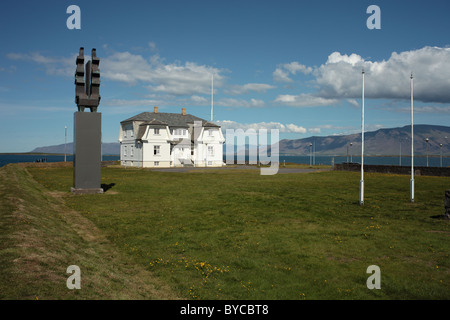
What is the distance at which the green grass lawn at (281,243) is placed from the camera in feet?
29.5

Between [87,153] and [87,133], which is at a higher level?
[87,133]

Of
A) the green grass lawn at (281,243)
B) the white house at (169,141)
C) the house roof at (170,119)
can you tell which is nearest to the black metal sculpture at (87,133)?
the green grass lawn at (281,243)

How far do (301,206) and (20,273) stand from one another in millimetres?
15784

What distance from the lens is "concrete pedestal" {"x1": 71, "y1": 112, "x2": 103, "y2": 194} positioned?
1017 inches

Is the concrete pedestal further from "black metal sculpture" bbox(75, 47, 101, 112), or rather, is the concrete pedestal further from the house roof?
the house roof

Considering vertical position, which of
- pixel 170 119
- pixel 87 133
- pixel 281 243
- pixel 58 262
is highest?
pixel 170 119

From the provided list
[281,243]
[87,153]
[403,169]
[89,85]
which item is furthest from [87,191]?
[403,169]

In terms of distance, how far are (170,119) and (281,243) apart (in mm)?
56521

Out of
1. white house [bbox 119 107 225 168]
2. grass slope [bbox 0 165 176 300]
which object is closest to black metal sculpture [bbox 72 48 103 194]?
grass slope [bbox 0 165 176 300]

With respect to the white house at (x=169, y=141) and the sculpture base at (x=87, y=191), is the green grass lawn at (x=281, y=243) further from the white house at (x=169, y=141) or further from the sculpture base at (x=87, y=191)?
the white house at (x=169, y=141)

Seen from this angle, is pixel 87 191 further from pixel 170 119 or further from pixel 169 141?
pixel 170 119

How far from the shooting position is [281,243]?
12.8 meters

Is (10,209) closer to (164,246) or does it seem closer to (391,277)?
(164,246)
